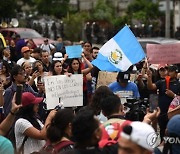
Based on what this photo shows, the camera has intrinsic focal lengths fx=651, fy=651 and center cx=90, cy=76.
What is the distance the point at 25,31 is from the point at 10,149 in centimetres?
1936

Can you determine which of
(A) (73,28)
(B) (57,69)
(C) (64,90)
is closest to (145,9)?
(A) (73,28)

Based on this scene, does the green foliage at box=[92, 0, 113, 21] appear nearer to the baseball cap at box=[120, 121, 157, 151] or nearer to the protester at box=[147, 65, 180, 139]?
the protester at box=[147, 65, 180, 139]

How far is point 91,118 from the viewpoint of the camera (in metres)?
5.21

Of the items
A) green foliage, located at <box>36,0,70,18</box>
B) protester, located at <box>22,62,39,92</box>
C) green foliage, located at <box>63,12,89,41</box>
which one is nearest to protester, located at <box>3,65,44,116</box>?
protester, located at <box>22,62,39,92</box>

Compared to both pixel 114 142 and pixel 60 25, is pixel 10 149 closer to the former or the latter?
pixel 114 142

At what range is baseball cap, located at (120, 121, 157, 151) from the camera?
4.56 meters

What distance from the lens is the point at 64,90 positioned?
9.24 m

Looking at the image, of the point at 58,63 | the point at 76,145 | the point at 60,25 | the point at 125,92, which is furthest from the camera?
the point at 60,25

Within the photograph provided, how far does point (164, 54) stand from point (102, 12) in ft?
99.5

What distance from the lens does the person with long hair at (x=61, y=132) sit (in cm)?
564

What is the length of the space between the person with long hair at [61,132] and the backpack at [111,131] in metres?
0.31

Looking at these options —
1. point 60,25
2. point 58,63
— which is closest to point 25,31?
point 60,25

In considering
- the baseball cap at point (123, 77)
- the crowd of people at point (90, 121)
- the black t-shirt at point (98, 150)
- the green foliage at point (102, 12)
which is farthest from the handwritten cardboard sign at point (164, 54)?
the green foliage at point (102, 12)

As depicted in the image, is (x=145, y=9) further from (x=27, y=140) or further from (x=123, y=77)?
(x=27, y=140)
